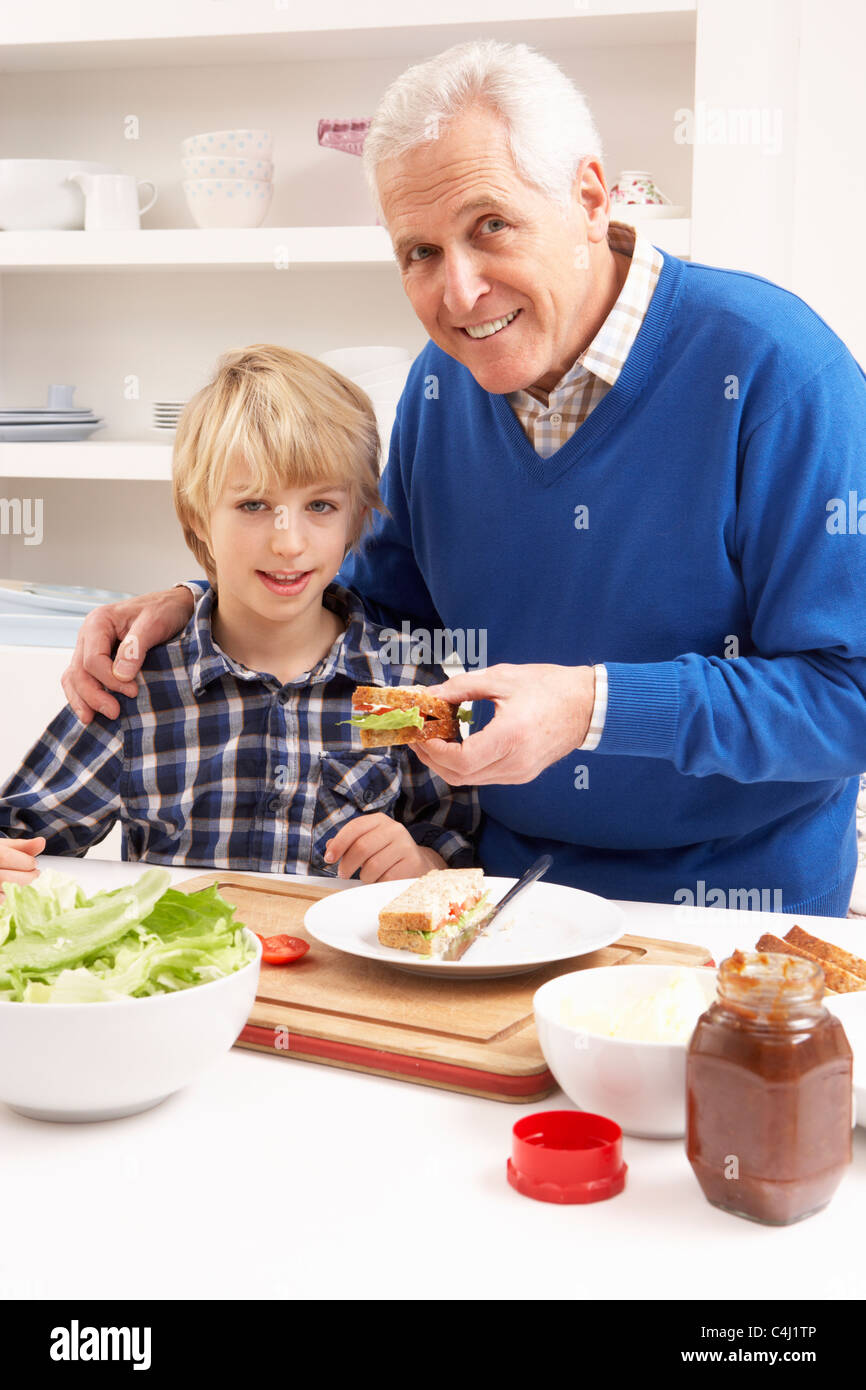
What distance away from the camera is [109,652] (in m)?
1.77

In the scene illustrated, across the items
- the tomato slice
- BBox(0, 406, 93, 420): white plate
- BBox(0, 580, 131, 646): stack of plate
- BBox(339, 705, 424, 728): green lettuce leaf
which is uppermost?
BBox(0, 406, 93, 420): white plate

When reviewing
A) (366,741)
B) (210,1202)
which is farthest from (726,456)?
(210,1202)

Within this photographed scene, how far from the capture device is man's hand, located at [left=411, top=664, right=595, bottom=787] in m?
1.31

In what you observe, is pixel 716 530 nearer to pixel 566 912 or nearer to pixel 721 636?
pixel 721 636

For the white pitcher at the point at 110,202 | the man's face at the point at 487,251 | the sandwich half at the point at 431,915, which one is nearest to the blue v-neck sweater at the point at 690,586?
the man's face at the point at 487,251

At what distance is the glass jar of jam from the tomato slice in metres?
0.50

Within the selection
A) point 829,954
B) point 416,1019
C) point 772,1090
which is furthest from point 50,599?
point 772,1090

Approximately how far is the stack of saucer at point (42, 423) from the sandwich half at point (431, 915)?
2.41 metres

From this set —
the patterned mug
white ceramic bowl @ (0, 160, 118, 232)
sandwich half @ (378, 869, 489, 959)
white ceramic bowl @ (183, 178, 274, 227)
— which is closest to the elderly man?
sandwich half @ (378, 869, 489, 959)

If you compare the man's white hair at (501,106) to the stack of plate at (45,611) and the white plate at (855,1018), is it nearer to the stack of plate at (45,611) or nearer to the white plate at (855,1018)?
the white plate at (855,1018)

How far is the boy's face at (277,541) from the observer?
173cm

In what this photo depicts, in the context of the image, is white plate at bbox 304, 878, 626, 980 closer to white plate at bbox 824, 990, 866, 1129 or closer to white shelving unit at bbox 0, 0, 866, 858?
white plate at bbox 824, 990, 866, 1129

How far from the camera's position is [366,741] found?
1.43 m
